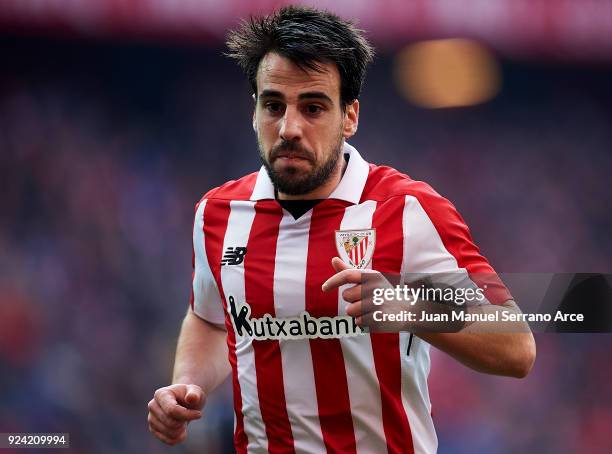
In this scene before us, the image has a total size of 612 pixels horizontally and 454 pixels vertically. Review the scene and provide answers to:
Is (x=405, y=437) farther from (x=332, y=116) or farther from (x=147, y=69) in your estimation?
(x=147, y=69)

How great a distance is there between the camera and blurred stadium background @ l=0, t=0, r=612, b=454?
18.2ft

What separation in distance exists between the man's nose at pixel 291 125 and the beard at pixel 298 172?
21 mm

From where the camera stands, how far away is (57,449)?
5613mm

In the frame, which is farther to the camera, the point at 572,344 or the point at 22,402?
the point at 572,344

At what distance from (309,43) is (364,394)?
0.98m

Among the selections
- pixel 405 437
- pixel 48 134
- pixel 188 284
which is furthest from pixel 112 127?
pixel 405 437

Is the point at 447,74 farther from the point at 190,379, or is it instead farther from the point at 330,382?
the point at 330,382

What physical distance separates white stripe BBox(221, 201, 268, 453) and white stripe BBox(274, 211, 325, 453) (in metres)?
0.11

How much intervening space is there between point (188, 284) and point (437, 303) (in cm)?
433

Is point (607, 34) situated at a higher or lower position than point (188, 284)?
higher

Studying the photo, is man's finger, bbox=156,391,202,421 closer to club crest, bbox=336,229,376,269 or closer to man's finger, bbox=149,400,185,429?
man's finger, bbox=149,400,185,429

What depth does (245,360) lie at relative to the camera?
2268 mm

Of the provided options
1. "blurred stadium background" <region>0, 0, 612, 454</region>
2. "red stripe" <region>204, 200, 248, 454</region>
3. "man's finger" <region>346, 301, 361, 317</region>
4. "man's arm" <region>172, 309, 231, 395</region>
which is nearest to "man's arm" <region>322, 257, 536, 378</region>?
"man's finger" <region>346, 301, 361, 317</region>

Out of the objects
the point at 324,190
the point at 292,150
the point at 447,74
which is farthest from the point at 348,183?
the point at 447,74
